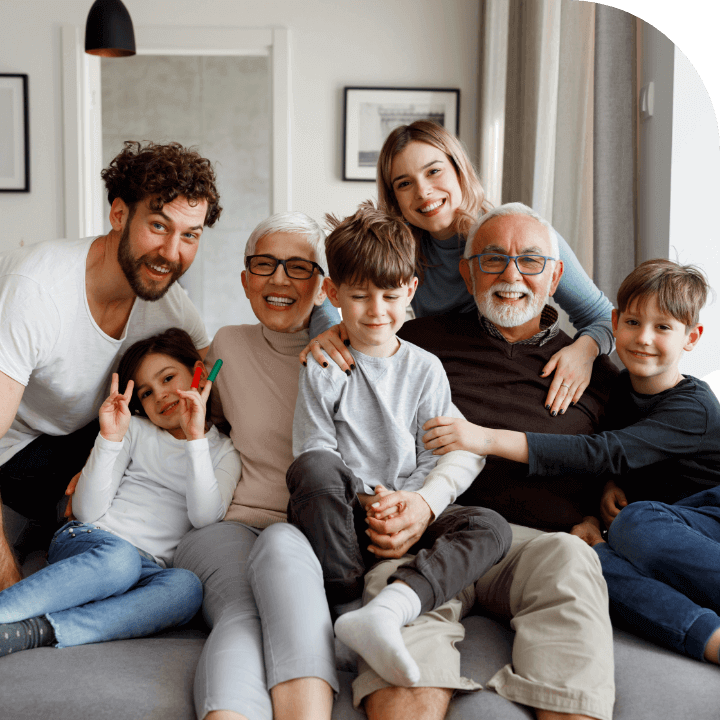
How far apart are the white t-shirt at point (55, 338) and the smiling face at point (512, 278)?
806 mm

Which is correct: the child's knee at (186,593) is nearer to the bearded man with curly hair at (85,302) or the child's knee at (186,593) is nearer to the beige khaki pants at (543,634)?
the beige khaki pants at (543,634)

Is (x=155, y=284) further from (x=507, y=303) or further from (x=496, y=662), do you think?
(x=496, y=662)

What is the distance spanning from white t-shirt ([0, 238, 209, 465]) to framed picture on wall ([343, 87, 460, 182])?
283 centimetres

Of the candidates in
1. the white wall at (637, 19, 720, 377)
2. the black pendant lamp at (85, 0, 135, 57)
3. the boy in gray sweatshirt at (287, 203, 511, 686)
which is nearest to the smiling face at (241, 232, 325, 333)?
the boy in gray sweatshirt at (287, 203, 511, 686)

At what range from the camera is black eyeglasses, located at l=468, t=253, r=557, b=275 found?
1.62 meters

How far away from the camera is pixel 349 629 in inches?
40.8

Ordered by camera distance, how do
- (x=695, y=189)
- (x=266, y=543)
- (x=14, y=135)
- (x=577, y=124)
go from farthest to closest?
1. (x=14, y=135)
2. (x=577, y=124)
3. (x=695, y=189)
4. (x=266, y=543)

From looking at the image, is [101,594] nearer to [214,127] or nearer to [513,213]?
[513,213]

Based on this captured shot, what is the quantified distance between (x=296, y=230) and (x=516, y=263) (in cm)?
52

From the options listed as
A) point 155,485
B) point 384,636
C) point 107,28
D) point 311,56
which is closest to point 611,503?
point 384,636

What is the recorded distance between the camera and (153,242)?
1646mm

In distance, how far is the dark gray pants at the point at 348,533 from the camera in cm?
119

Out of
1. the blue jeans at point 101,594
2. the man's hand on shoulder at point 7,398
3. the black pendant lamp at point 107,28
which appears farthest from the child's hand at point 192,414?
the black pendant lamp at point 107,28

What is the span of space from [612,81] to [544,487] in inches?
56.9
